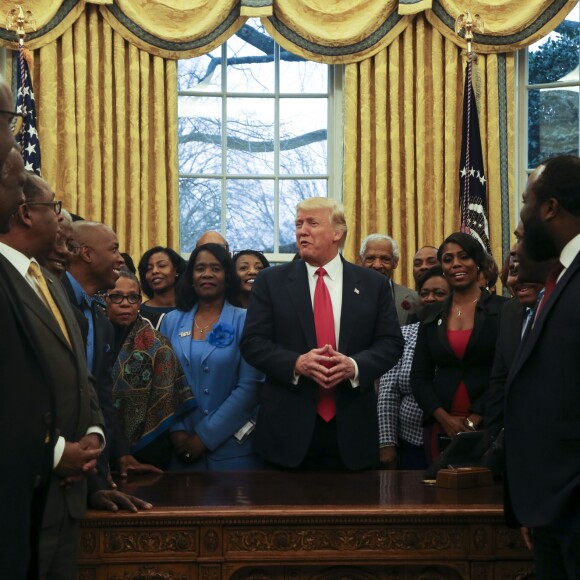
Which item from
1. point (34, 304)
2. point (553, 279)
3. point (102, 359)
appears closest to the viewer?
point (34, 304)

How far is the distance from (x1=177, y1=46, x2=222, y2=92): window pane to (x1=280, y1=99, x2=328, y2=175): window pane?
0.55m

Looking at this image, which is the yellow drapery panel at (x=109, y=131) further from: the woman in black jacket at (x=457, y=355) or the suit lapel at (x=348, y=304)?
the suit lapel at (x=348, y=304)

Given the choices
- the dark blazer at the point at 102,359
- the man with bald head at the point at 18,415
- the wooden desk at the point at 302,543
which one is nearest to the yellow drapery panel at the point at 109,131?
the dark blazer at the point at 102,359

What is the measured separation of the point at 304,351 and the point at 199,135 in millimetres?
3930

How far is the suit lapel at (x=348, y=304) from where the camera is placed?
4648mm

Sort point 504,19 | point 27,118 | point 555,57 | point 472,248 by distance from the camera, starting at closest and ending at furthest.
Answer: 1. point 472,248
2. point 27,118
3. point 504,19
4. point 555,57

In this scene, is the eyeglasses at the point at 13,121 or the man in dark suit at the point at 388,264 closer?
the eyeglasses at the point at 13,121

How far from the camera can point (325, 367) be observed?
Answer: 14.5 feet

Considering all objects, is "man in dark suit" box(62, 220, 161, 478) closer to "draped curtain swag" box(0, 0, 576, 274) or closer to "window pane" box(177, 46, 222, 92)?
"draped curtain swag" box(0, 0, 576, 274)

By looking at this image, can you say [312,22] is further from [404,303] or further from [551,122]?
[404,303]

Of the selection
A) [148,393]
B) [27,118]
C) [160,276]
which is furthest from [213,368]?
[27,118]

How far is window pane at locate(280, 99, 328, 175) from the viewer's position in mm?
8242

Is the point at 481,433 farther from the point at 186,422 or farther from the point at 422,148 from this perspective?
the point at 422,148

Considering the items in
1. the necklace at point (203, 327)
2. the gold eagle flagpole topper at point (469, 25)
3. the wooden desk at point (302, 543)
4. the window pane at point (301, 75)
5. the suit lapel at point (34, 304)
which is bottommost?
the wooden desk at point (302, 543)
